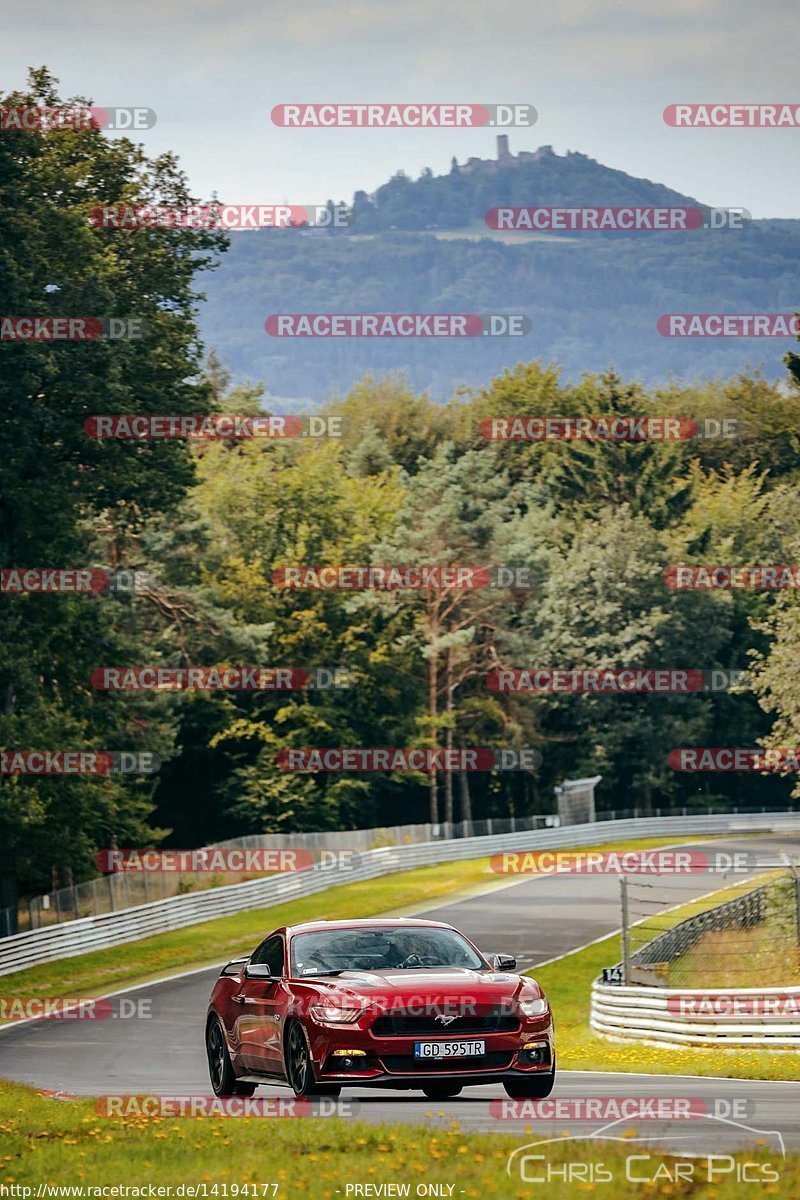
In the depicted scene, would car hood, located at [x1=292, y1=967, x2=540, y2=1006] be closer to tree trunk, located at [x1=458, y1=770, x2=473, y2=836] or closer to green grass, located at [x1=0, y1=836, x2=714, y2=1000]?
green grass, located at [x1=0, y1=836, x2=714, y2=1000]

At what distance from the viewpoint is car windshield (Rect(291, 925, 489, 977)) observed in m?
14.8

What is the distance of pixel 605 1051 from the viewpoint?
26.6m

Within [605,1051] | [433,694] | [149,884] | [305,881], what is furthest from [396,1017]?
[433,694]

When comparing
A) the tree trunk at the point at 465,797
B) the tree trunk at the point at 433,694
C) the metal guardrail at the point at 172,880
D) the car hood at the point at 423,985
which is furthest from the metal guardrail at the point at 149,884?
the car hood at the point at 423,985

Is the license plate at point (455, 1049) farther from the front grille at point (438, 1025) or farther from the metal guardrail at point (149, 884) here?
the metal guardrail at point (149, 884)

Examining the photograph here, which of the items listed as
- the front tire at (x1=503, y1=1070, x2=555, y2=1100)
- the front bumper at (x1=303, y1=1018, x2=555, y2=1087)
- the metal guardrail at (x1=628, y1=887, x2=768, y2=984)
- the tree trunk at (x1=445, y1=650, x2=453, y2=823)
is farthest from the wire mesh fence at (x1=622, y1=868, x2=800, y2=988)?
the tree trunk at (x1=445, y1=650, x2=453, y2=823)

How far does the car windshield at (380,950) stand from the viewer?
48.4ft

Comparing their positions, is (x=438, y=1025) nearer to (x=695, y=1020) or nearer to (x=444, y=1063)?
(x=444, y=1063)

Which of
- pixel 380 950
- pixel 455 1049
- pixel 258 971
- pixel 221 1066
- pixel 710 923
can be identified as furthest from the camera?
pixel 710 923

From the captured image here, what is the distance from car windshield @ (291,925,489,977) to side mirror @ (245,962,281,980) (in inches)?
11.3

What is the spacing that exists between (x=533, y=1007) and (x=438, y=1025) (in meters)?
0.76

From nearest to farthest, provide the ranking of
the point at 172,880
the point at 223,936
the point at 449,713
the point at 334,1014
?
1. the point at 334,1014
2. the point at 223,936
3. the point at 172,880
4. the point at 449,713

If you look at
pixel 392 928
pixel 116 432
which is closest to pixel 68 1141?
pixel 392 928

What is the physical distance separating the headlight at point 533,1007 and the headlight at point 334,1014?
3.89 feet
